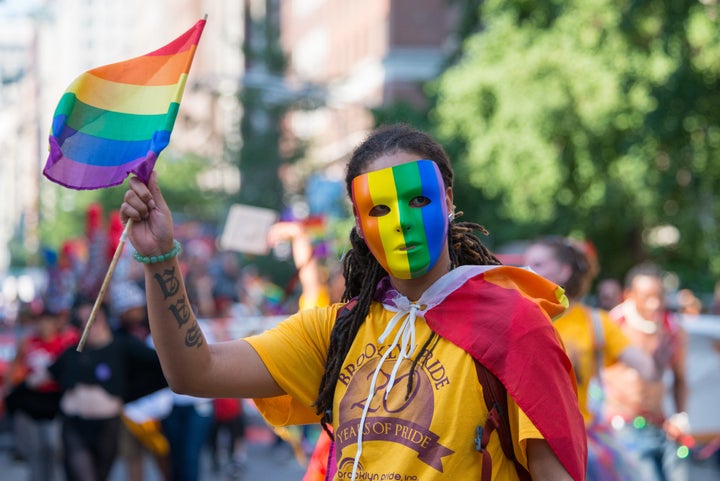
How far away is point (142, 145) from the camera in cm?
319

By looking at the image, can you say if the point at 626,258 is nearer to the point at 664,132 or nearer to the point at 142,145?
the point at 664,132

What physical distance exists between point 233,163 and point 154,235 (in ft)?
121

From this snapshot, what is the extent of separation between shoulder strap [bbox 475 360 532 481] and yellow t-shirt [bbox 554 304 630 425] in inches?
126

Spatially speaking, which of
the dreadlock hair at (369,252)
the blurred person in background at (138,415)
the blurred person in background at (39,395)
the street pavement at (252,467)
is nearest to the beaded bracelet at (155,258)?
the dreadlock hair at (369,252)

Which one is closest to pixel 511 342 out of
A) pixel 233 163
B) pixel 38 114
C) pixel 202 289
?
pixel 202 289

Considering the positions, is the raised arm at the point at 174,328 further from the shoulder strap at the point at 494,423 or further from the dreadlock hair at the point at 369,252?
the shoulder strap at the point at 494,423

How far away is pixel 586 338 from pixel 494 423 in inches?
138

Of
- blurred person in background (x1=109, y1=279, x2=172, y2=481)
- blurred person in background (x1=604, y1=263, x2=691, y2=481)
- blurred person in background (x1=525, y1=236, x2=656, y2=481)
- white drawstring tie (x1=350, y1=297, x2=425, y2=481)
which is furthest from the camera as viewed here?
blurred person in background (x1=109, y1=279, x2=172, y2=481)

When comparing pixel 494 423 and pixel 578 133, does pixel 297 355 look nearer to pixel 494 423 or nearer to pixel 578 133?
pixel 494 423

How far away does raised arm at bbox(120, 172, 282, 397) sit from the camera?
2971mm

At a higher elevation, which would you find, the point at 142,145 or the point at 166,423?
the point at 142,145

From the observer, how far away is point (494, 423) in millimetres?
2934

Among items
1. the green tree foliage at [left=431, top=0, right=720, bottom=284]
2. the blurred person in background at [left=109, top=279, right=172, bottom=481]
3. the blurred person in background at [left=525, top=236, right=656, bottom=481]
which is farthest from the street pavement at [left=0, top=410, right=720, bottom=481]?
the blurred person in background at [left=525, top=236, right=656, bottom=481]

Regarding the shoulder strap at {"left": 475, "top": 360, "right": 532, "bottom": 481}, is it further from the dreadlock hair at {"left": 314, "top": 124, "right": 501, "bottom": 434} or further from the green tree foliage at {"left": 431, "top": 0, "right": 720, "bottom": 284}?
the green tree foliage at {"left": 431, "top": 0, "right": 720, "bottom": 284}
